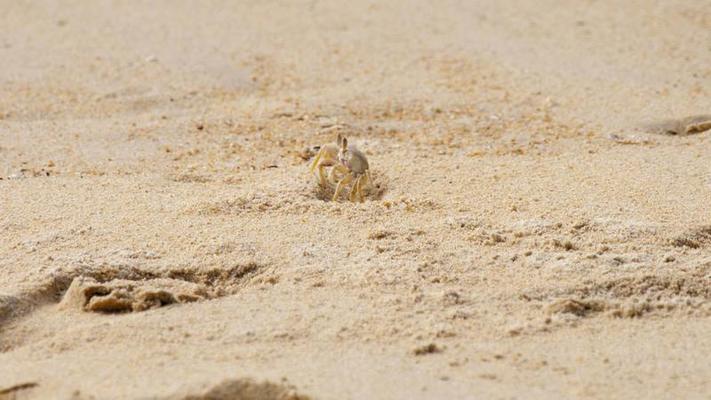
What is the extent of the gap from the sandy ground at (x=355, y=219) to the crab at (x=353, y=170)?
110 millimetres

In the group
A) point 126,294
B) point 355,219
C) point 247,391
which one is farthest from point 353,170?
point 247,391

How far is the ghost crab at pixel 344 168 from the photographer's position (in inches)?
181

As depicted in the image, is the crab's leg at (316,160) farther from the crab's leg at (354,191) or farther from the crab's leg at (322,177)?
the crab's leg at (354,191)

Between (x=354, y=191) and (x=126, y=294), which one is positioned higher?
(x=354, y=191)

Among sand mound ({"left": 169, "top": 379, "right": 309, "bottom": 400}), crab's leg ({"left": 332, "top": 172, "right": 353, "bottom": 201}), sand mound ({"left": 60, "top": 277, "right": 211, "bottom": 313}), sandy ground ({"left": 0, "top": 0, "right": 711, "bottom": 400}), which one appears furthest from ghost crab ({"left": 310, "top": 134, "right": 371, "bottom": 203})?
sand mound ({"left": 169, "top": 379, "right": 309, "bottom": 400})

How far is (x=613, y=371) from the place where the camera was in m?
3.19

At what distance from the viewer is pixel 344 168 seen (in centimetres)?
467

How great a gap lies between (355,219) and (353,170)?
0.45 m

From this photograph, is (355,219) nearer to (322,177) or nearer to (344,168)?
(344,168)

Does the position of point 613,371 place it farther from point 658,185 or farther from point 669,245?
point 658,185

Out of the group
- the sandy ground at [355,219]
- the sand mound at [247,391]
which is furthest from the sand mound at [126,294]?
the sand mound at [247,391]

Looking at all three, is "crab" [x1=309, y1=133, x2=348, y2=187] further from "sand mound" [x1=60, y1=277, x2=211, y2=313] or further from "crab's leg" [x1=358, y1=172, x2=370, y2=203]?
"sand mound" [x1=60, y1=277, x2=211, y2=313]

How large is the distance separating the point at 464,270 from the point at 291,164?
1667 millimetres


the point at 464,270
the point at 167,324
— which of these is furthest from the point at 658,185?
the point at 167,324
